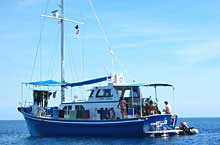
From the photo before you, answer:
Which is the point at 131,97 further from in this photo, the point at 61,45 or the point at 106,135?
the point at 61,45

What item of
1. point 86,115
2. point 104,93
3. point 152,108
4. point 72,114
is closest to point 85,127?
point 86,115

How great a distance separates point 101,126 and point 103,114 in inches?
48.4

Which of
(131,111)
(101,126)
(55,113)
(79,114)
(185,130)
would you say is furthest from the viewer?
(185,130)

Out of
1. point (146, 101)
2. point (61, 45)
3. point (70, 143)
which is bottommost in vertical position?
point (70, 143)

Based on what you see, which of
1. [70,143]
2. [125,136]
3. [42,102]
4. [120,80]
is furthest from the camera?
[42,102]

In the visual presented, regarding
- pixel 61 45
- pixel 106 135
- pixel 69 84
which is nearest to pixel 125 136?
pixel 106 135

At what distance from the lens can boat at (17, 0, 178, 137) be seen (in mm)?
35094

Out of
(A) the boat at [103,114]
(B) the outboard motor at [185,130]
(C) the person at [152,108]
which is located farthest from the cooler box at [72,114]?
(B) the outboard motor at [185,130]

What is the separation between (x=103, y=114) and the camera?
1451 inches

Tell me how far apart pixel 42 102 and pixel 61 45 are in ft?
18.2

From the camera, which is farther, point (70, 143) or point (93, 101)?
point (93, 101)

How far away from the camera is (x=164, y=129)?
118 ft

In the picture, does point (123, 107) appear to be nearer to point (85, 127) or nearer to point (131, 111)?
point (131, 111)

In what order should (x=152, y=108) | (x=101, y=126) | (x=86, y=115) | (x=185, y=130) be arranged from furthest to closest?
(x=185, y=130), (x=86, y=115), (x=101, y=126), (x=152, y=108)
